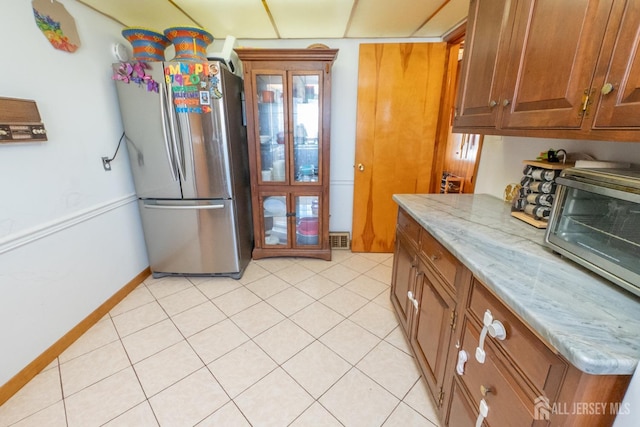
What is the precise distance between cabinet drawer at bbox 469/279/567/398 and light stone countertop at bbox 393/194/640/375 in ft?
0.17

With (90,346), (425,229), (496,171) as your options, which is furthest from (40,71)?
(496,171)

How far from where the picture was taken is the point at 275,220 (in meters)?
2.86

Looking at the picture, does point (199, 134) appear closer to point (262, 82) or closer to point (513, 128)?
point (262, 82)

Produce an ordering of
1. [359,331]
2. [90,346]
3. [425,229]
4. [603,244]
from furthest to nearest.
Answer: [359,331]
[90,346]
[425,229]
[603,244]

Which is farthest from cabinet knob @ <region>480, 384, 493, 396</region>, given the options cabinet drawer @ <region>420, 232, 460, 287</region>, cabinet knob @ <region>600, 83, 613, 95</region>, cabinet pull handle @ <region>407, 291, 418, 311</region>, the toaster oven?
cabinet knob @ <region>600, 83, 613, 95</region>

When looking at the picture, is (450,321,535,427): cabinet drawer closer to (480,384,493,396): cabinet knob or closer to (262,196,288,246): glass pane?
(480,384,493,396): cabinet knob

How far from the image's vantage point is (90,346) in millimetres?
1694

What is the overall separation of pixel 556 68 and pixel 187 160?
2.23m

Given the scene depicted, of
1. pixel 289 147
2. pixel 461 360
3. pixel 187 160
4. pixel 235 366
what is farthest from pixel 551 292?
pixel 187 160

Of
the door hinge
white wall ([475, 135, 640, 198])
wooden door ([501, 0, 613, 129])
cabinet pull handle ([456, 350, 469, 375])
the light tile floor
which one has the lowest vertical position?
the light tile floor

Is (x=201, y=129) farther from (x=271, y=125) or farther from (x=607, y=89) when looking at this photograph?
(x=607, y=89)

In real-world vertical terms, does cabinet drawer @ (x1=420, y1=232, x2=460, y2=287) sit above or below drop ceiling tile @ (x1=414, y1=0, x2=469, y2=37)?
below

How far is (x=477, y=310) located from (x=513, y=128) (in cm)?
81

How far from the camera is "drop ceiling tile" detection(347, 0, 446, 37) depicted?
1.92 meters
